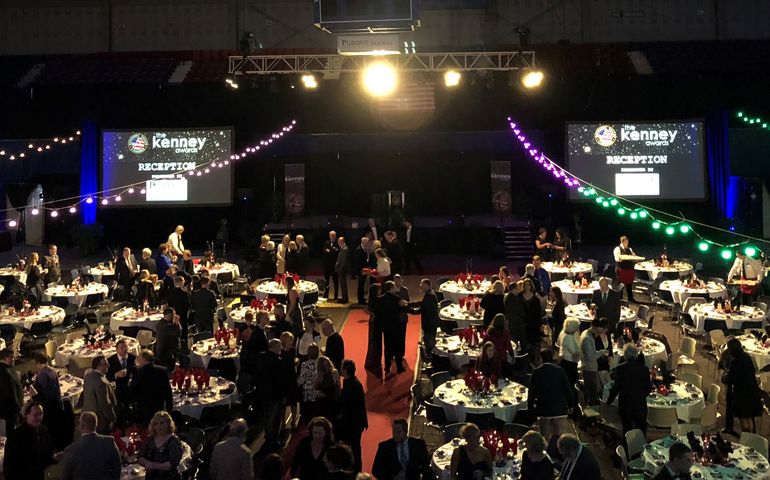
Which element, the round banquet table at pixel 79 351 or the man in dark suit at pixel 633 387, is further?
the round banquet table at pixel 79 351

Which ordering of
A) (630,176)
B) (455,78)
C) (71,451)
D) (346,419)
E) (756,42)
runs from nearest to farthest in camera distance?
1. (71,451)
2. (346,419)
3. (455,78)
4. (630,176)
5. (756,42)

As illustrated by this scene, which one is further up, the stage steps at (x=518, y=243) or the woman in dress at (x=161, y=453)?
the stage steps at (x=518, y=243)

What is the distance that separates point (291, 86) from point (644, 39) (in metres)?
9.73

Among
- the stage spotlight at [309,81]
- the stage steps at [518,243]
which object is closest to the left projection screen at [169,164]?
the stage spotlight at [309,81]

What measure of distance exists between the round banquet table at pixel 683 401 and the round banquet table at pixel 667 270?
6489 millimetres

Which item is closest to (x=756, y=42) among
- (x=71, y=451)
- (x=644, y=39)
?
(x=644, y=39)

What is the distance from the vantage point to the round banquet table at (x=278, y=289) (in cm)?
1156

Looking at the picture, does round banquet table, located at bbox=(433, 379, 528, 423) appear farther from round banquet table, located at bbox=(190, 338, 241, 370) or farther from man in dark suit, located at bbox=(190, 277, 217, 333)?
man in dark suit, located at bbox=(190, 277, 217, 333)

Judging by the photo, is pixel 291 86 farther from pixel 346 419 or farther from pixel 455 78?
pixel 346 419

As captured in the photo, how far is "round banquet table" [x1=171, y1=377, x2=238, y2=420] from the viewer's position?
6.88 meters

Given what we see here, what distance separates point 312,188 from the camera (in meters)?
21.7

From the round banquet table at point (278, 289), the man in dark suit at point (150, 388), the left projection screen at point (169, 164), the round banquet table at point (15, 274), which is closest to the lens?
the man in dark suit at point (150, 388)

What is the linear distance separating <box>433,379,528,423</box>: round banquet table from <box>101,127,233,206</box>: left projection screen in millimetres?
12492

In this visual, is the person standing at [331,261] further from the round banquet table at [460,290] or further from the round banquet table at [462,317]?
the round banquet table at [462,317]
